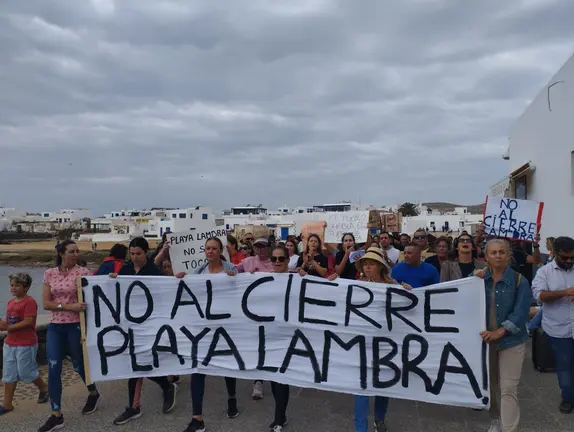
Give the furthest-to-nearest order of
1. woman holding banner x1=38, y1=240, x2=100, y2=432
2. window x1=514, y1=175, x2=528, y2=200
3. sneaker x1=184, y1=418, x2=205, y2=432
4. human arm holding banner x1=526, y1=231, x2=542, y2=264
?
window x1=514, y1=175, x2=528, y2=200, human arm holding banner x1=526, y1=231, x2=542, y2=264, woman holding banner x1=38, y1=240, x2=100, y2=432, sneaker x1=184, y1=418, x2=205, y2=432

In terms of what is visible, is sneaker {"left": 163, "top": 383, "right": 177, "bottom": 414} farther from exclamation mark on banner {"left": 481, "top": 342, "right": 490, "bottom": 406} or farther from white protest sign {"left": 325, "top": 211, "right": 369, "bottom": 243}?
white protest sign {"left": 325, "top": 211, "right": 369, "bottom": 243}

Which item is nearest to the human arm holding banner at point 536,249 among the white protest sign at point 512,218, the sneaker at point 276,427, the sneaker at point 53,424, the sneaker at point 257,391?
the white protest sign at point 512,218

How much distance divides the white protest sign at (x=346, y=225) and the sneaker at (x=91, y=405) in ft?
17.5

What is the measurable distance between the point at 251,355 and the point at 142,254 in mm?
1457

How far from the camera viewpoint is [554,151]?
1004 cm

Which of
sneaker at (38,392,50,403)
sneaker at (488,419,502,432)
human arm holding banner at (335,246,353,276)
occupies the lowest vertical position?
sneaker at (38,392,50,403)

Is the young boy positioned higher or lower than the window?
lower

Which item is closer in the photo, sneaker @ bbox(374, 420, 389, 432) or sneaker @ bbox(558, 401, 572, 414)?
sneaker @ bbox(374, 420, 389, 432)

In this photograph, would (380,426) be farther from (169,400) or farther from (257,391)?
(169,400)

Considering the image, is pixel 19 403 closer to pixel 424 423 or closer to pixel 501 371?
pixel 424 423

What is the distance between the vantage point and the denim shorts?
4707mm

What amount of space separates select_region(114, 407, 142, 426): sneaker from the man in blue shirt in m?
2.74

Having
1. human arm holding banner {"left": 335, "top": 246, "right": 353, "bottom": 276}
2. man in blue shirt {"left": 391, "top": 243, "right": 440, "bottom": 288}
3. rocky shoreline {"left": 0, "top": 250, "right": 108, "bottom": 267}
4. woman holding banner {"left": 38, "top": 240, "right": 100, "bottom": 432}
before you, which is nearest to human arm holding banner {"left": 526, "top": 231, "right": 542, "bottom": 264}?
human arm holding banner {"left": 335, "top": 246, "right": 353, "bottom": 276}

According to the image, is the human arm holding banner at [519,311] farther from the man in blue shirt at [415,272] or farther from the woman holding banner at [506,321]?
the man in blue shirt at [415,272]
